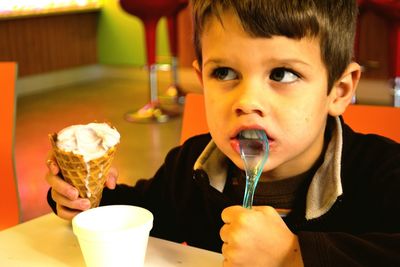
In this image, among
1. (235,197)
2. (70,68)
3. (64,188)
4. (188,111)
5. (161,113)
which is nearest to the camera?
(64,188)

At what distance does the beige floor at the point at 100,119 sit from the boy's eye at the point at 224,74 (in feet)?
6.64

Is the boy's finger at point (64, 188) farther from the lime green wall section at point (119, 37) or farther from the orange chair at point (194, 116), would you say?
the lime green wall section at point (119, 37)

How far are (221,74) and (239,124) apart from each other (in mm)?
115

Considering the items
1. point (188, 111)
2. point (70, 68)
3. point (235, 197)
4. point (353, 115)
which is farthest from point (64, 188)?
point (70, 68)

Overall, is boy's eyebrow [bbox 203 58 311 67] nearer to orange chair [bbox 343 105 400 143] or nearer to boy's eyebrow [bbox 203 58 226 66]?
boy's eyebrow [bbox 203 58 226 66]

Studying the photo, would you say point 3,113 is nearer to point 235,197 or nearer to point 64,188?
point 64,188

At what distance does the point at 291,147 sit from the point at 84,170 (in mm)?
374

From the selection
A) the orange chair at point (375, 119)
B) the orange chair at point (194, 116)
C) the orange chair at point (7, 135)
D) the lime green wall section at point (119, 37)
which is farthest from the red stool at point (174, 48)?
the orange chair at point (375, 119)

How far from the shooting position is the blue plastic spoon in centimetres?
89

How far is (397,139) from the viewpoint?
1.16m

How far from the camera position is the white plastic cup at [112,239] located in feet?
2.55

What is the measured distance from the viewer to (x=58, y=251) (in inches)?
36.2

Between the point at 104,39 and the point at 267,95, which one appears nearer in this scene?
the point at 267,95

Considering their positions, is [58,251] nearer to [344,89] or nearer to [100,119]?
[344,89]
